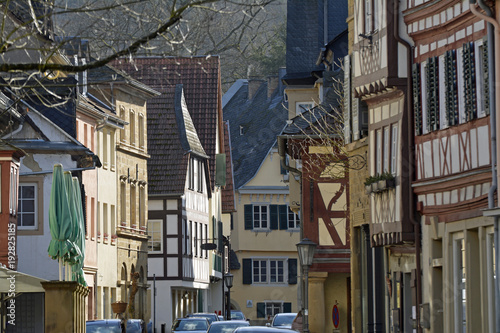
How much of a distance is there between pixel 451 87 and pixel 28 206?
21265mm

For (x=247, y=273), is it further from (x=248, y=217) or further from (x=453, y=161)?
(x=453, y=161)

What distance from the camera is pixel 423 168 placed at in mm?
22844

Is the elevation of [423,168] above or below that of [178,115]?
below

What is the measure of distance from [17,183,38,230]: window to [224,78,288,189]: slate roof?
34.1 m

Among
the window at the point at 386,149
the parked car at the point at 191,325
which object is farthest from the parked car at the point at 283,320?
the window at the point at 386,149

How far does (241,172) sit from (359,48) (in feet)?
162

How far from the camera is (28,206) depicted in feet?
131

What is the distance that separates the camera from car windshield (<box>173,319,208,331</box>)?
3585cm

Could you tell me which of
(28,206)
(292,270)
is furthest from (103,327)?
(292,270)

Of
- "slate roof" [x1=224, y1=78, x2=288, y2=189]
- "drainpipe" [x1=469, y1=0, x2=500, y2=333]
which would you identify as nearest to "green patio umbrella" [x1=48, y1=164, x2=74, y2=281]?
"drainpipe" [x1=469, y1=0, x2=500, y2=333]

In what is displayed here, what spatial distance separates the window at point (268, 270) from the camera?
72875 mm

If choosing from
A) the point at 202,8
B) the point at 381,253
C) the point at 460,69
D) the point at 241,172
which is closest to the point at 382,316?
the point at 381,253

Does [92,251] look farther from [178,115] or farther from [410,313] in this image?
[410,313]

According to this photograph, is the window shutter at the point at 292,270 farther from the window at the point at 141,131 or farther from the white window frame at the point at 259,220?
the window at the point at 141,131
